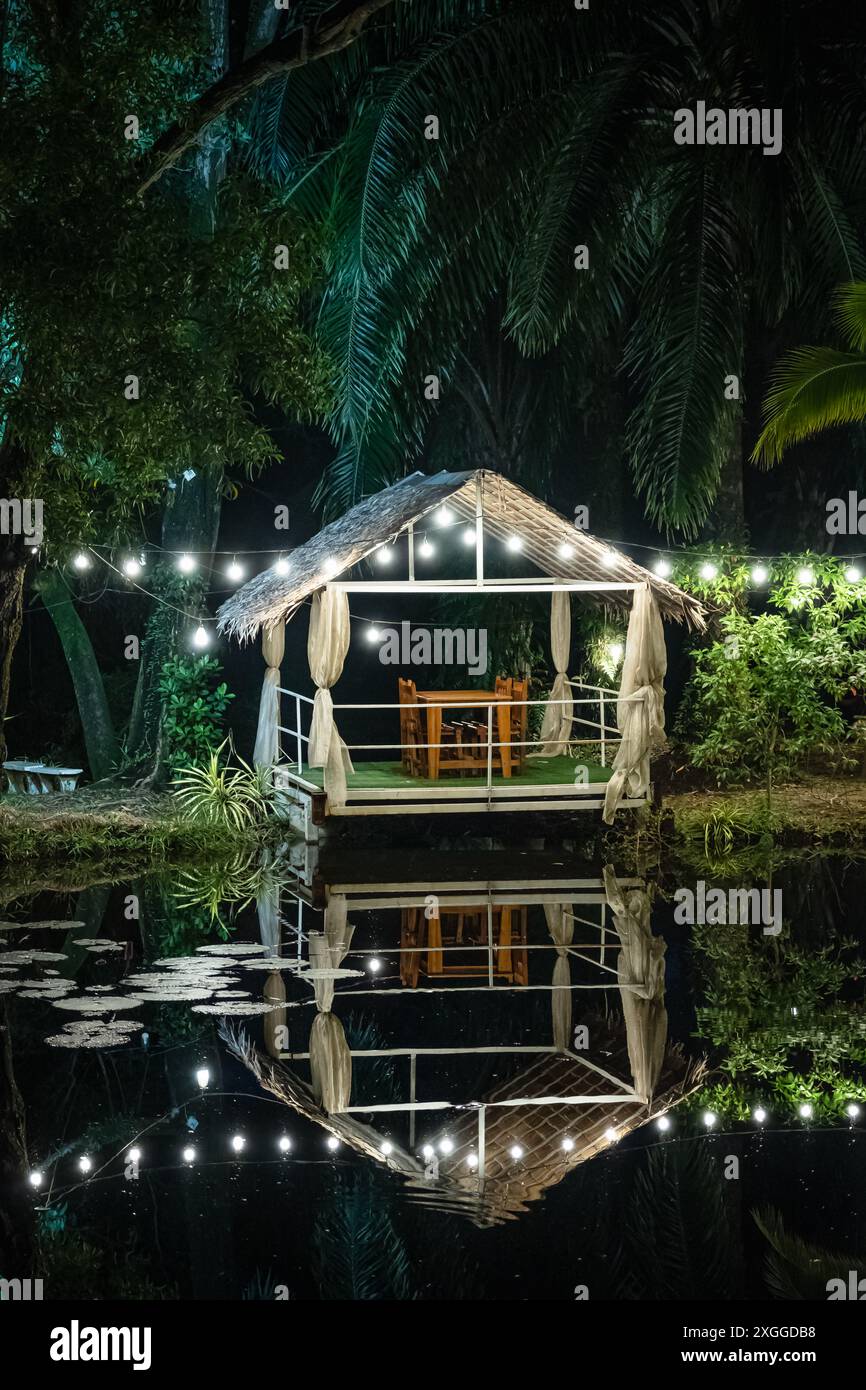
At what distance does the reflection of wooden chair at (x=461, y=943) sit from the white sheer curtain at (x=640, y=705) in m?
3.51

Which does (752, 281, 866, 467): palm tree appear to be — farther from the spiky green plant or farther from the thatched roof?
the spiky green plant

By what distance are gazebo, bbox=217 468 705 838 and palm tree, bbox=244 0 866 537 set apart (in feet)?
3.24

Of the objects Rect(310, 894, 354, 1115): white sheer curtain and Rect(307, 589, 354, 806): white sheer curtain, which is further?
Rect(307, 589, 354, 806): white sheer curtain

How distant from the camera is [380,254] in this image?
52.4 ft

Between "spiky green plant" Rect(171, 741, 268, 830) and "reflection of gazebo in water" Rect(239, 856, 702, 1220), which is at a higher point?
"spiky green plant" Rect(171, 741, 268, 830)

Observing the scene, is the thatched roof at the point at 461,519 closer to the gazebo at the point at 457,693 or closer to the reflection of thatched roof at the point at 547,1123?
the gazebo at the point at 457,693

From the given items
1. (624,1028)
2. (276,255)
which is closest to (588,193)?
(276,255)

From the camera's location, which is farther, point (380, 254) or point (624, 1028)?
point (380, 254)

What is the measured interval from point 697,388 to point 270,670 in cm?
550

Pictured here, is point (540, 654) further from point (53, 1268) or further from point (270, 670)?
point (53, 1268)

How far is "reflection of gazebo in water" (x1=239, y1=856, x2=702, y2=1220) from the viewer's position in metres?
7.55

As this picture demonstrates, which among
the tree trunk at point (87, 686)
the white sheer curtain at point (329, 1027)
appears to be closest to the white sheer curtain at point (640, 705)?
the white sheer curtain at point (329, 1027)

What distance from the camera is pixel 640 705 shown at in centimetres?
1622

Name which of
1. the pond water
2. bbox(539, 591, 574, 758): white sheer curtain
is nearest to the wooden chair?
bbox(539, 591, 574, 758): white sheer curtain
